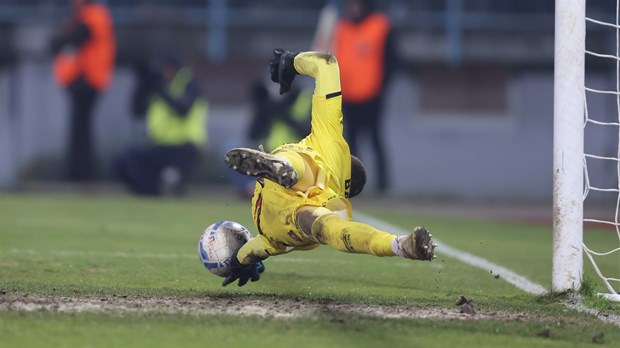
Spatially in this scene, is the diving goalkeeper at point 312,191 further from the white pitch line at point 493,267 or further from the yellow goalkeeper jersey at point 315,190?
the white pitch line at point 493,267

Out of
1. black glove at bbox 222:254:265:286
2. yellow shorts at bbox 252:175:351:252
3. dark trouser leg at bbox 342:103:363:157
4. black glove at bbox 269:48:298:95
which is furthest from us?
dark trouser leg at bbox 342:103:363:157

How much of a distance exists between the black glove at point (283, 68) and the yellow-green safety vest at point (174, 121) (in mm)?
11089

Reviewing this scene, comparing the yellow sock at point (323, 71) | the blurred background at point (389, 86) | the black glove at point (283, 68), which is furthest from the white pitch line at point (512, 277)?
the blurred background at point (389, 86)

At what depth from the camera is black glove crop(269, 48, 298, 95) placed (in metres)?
7.57

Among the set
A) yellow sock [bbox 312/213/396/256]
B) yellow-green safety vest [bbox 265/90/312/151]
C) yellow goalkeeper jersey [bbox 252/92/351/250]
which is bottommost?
yellow sock [bbox 312/213/396/256]

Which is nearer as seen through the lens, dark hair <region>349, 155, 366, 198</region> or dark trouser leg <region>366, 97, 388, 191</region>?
dark hair <region>349, 155, 366, 198</region>

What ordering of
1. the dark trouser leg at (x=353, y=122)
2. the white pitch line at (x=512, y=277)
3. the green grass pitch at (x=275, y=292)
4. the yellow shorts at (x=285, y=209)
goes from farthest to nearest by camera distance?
the dark trouser leg at (x=353, y=122), the yellow shorts at (x=285, y=209), the white pitch line at (x=512, y=277), the green grass pitch at (x=275, y=292)

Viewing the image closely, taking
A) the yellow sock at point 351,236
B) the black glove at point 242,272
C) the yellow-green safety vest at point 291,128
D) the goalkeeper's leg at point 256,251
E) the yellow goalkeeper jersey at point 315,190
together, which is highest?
the yellow-green safety vest at point 291,128

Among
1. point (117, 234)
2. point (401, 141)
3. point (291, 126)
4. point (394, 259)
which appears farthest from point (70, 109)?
point (394, 259)

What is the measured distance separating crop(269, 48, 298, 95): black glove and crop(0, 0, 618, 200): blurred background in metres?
12.9

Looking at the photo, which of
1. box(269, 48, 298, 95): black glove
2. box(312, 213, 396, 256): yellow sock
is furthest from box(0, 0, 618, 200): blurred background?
box(312, 213, 396, 256): yellow sock

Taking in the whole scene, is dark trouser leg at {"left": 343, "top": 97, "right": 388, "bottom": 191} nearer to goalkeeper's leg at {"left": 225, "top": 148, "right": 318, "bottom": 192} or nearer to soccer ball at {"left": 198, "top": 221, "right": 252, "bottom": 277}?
soccer ball at {"left": 198, "top": 221, "right": 252, "bottom": 277}

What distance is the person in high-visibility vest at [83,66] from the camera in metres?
19.6

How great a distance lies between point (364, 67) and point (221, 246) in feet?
42.9
